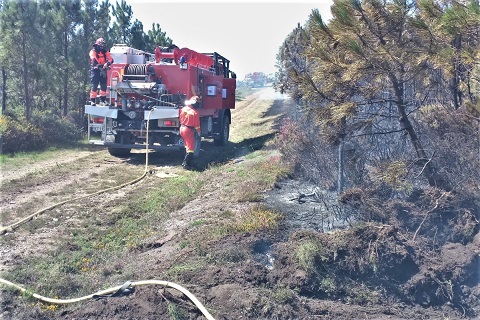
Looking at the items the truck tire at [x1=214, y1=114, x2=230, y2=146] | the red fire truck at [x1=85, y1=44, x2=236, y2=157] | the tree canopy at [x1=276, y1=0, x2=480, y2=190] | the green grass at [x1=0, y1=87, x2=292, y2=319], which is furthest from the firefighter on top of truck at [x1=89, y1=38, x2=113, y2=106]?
the tree canopy at [x1=276, y1=0, x2=480, y2=190]

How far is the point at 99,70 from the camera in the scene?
1458 centimetres

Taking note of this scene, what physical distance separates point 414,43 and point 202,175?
6364 mm

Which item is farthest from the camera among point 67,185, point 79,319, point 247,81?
point 247,81

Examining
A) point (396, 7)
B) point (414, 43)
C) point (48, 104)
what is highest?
point (396, 7)

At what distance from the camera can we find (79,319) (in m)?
4.98

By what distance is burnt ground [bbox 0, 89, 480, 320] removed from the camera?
5086 mm

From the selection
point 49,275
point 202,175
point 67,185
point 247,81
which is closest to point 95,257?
point 49,275

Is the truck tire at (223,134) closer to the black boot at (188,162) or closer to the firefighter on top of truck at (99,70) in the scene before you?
the firefighter on top of truck at (99,70)

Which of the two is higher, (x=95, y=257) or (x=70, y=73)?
(x=70, y=73)

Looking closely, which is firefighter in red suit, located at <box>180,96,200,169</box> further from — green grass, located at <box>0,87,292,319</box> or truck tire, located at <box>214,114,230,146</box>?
truck tire, located at <box>214,114,230,146</box>

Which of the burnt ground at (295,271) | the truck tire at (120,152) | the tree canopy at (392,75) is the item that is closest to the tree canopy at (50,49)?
the truck tire at (120,152)

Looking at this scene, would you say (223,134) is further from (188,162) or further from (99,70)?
(99,70)

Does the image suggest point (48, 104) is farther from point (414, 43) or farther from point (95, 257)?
point (414, 43)

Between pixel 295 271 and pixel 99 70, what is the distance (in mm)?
10593
